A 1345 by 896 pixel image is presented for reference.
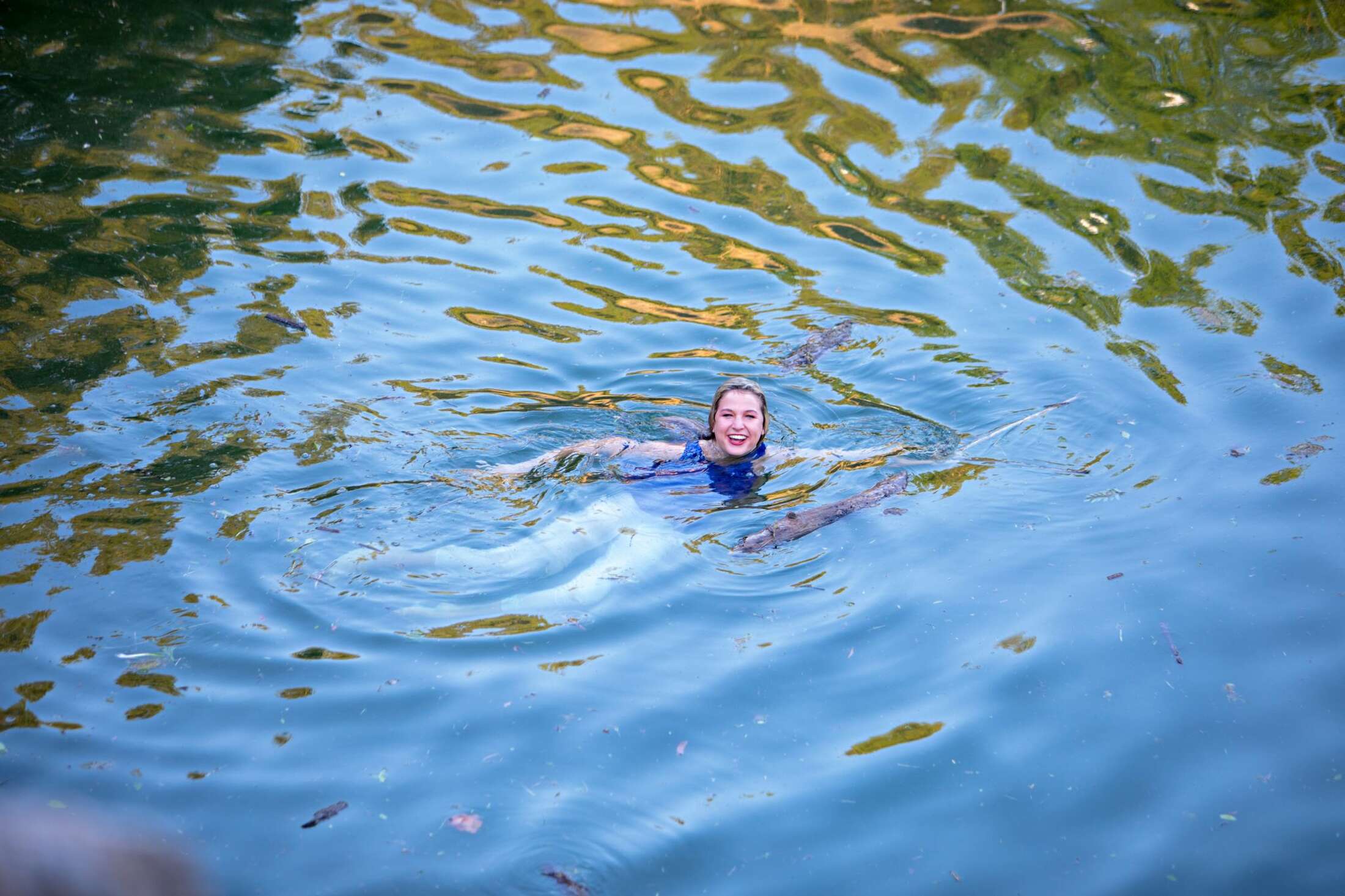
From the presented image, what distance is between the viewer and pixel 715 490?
6.67 metres

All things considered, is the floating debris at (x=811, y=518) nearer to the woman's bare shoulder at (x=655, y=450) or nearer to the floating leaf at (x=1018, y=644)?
the woman's bare shoulder at (x=655, y=450)

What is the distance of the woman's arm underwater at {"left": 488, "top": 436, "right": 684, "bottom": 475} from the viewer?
6.87m

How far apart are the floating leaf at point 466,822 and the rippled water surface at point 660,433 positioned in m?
0.03

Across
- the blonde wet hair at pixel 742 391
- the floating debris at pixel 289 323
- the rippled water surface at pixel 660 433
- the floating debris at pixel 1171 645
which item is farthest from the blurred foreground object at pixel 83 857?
the floating debris at pixel 289 323

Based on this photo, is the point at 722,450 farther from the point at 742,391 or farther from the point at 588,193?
the point at 588,193

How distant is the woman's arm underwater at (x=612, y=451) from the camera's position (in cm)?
687

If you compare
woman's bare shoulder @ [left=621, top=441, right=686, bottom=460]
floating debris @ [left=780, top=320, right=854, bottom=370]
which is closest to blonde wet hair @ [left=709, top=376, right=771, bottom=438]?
woman's bare shoulder @ [left=621, top=441, right=686, bottom=460]

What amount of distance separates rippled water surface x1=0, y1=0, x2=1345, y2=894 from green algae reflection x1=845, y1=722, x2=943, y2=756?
54 millimetres

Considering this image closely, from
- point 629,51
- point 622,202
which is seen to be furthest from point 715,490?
point 629,51

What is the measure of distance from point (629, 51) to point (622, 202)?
112 inches

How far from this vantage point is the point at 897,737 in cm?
464

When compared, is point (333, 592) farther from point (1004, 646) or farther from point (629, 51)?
point (629, 51)

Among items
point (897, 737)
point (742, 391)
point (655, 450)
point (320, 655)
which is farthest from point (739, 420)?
point (320, 655)

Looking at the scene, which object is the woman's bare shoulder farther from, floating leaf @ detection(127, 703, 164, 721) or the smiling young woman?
floating leaf @ detection(127, 703, 164, 721)
